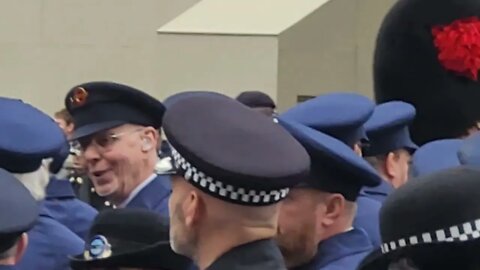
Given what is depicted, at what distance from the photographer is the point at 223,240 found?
10.3ft

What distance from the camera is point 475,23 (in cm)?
670

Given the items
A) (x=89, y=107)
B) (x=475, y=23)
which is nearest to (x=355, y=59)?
(x=475, y=23)

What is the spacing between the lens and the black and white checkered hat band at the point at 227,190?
10.2 ft

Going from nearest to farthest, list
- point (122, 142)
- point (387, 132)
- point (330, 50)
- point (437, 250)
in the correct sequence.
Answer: point (437, 250), point (122, 142), point (387, 132), point (330, 50)

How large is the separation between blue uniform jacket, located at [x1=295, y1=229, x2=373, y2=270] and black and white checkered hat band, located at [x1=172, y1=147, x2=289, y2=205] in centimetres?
80

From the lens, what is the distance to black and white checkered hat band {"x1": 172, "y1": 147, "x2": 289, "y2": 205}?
310 cm

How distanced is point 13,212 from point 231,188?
626 millimetres

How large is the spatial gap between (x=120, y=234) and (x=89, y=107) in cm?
159

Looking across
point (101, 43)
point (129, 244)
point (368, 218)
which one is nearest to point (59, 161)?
point (368, 218)

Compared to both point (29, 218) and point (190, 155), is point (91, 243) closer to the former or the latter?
point (29, 218)

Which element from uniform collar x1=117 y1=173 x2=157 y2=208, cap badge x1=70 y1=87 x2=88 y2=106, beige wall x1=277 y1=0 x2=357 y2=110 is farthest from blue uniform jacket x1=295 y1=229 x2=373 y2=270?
beige wall x1=277 y1=0 x2=357 y2=110

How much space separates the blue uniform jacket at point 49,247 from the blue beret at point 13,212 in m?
0.67

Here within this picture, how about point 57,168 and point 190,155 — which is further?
point 57,168

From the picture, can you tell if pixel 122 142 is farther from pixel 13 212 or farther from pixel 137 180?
pixel 13 212
